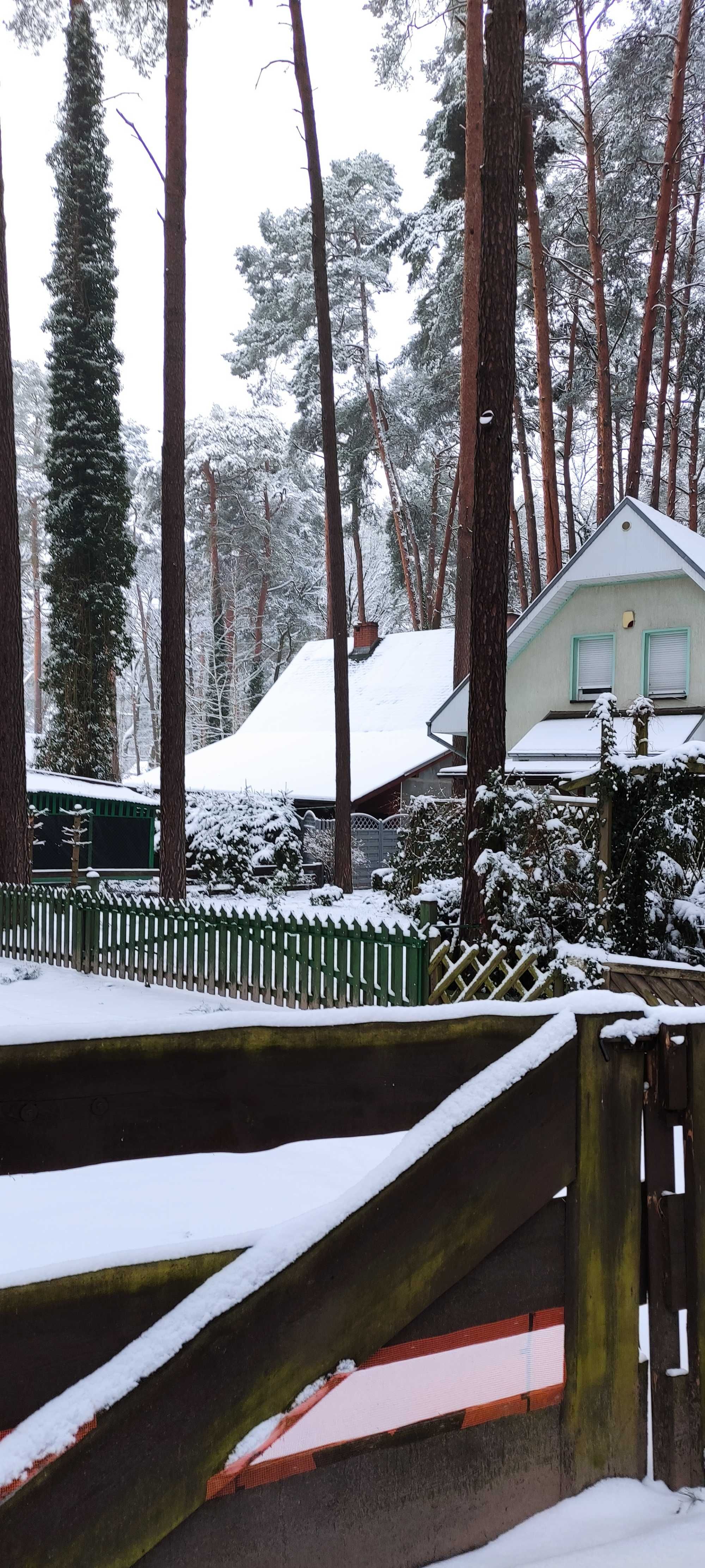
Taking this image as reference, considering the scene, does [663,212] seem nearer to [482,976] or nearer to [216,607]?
[482,976]

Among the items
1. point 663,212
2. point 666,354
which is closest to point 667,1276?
point 663,212

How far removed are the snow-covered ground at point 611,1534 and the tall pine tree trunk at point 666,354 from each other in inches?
1013

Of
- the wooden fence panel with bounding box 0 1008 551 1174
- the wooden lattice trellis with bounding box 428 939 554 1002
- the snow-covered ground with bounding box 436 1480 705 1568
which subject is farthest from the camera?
the wooden lattice trellis with bounding box 428 939 554 1002

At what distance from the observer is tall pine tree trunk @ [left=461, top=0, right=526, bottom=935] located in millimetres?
10242

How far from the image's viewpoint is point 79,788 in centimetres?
2655

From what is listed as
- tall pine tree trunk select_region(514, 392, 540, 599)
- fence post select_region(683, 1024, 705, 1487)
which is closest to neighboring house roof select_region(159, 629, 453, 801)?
tall pine tree trunk select_region(514, 392, 540, 599)

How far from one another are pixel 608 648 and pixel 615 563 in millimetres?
1613

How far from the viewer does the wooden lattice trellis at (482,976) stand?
366 inches

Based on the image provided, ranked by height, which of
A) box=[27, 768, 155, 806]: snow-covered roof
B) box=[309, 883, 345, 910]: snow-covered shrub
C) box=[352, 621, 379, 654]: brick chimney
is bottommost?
box=[309, 883, 345, 910]: snow-covered shrub

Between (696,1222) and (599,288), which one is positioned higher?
(599,288)

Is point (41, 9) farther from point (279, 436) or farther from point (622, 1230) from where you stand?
point (279, 436)

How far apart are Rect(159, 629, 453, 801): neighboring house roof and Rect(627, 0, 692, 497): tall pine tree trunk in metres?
10.7

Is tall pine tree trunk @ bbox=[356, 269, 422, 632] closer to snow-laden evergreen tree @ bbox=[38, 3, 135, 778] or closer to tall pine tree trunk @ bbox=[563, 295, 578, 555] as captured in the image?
tall pine tree trunk @ bbox=[563, 295, 578, 555]

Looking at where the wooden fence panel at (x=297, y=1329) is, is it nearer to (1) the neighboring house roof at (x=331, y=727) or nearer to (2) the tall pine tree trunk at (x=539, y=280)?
(2) the tall pine tree trunk at (x=539, y=280)
